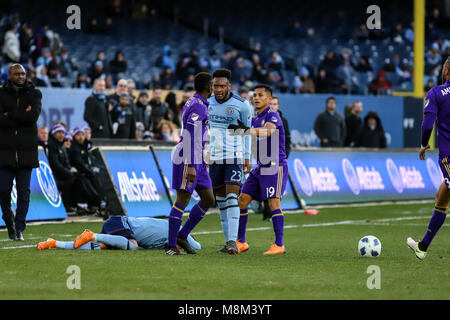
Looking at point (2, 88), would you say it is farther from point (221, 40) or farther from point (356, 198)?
point (221, 40)

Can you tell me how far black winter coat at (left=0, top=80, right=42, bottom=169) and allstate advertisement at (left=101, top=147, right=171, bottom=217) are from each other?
375 cm

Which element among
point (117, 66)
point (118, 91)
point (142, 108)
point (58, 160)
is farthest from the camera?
point (117, 66)

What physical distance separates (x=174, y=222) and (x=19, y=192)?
3.04m

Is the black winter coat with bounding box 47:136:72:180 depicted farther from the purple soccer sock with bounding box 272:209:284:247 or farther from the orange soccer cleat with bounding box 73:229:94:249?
the purple soccer sock with bounding box 272:209:284:247

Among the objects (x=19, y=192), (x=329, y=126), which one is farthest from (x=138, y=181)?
(x=329, y=126)

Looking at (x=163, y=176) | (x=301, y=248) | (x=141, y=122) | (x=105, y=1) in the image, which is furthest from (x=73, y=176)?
(x=105, y=1)

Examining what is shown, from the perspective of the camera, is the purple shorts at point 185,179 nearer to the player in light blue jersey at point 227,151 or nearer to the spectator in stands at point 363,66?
the player in light blue jersey at point 227,151

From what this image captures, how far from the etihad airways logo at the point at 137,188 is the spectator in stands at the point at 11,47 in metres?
9.11

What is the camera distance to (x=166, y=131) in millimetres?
19875

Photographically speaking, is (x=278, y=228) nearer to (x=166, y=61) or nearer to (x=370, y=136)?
(x=370, y=136)

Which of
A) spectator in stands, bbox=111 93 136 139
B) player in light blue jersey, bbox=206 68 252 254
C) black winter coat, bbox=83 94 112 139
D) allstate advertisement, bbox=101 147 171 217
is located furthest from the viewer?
spectator in stands, bbox=111 93 136 139

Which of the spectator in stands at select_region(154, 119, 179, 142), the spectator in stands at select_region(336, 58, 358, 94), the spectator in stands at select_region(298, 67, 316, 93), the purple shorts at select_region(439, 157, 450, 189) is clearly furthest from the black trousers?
the spectator in stands at select_region(336, 58, 358, 94)

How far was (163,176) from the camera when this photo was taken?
17359 mm

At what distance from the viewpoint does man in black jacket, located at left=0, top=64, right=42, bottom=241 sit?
12.5 metres
